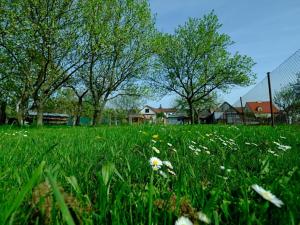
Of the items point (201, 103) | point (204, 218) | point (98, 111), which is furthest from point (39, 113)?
point (201, 103)

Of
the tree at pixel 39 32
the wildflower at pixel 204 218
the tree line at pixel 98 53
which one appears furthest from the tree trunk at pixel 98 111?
the wildflower at pixel 204 218

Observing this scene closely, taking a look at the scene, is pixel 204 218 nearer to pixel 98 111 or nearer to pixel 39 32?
pixel 39 32

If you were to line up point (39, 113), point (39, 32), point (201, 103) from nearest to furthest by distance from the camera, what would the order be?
point (39, 32)
point (39, 113)
point (201, 103)

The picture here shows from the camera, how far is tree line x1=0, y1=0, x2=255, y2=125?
19.2 metres

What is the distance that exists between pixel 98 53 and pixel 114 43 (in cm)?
165

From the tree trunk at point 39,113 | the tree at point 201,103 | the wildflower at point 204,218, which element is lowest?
the wildflower at point 204,218

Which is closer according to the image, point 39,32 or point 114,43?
point 39,32

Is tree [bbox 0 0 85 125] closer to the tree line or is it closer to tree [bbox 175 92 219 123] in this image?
the tree line

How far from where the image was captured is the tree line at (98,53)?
62.9ft

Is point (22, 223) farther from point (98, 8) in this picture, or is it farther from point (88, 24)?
point (98, 8)

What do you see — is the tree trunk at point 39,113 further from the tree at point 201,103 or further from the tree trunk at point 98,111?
the tree at point 201,103

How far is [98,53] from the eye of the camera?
23.9 meters

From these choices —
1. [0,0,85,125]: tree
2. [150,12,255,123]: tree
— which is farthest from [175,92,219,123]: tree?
[0,0,85,125]: tree

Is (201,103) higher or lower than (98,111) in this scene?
higher
